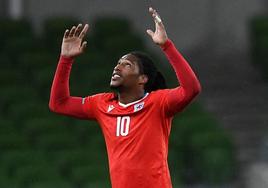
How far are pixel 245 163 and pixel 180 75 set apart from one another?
16.9 feet

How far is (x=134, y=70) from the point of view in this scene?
5266mm

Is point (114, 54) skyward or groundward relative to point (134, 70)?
groundward

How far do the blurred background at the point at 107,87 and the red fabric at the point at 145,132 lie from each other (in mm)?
3305

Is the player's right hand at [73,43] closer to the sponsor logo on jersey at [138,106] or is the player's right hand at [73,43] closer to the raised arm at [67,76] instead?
the raised arm at [67,76]

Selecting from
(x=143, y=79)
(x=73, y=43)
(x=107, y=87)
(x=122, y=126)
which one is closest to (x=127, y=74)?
(x=143, y=79)

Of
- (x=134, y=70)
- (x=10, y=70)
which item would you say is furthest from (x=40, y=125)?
(x=134, y=70)

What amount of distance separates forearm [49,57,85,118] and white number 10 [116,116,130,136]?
0.25 metres

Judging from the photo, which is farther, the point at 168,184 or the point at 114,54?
the point at 114,54

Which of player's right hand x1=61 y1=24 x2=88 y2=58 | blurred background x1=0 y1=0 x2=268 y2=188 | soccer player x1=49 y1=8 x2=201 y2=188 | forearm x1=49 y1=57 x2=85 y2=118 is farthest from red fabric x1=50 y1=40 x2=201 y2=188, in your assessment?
blurred background x1=0 y1=0 x2=268 y2=188

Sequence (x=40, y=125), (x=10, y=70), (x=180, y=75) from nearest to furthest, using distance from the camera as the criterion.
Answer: (x=180, y=75) < (x=40, y=125) < (x=10, y=70)

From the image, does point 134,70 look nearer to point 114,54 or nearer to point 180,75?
point 180,75

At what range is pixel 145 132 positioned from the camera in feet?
17.1

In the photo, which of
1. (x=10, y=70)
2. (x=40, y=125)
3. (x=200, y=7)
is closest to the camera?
(x=40, y=125)

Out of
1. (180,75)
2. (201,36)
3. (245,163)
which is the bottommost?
(245,163)
